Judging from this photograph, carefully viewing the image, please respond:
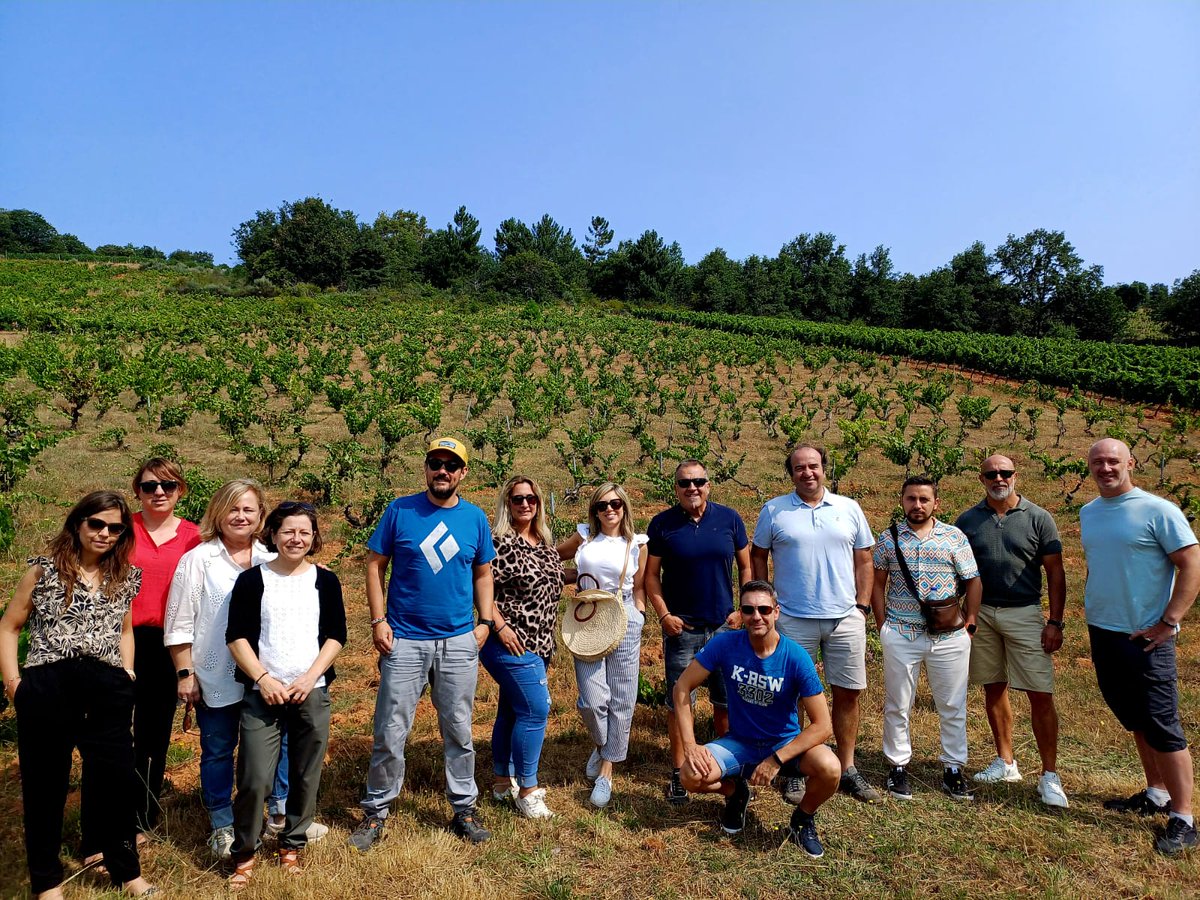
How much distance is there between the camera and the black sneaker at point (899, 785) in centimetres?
381

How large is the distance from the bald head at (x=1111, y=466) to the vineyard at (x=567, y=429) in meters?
1.61

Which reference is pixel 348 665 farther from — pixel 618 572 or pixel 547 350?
pixel 547 350

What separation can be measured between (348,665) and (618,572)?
307cm

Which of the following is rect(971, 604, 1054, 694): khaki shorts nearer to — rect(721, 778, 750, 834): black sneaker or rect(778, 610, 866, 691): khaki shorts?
rect(778, 610, 866, 691): khaki shorts

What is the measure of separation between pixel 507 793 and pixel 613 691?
730 millimetres

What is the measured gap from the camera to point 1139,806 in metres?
3.66

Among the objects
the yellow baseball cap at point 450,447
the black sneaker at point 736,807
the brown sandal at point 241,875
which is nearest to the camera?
the brown sandal at point 241,875

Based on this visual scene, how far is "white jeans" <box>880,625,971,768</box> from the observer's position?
12.7 feet

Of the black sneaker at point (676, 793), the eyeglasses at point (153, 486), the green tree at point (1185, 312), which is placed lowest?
the black sneaker at point (676, 793)

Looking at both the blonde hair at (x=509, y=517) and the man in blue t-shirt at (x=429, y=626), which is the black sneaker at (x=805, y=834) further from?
the blonde hair at (x=509, y=517)

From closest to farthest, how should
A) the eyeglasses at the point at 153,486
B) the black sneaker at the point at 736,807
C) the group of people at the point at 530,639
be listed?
the group of people at the point at 530,639 → the eyeglasses at the point at 153,486 → the black sneaker at the point at 736,807

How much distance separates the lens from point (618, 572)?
12.3 feet

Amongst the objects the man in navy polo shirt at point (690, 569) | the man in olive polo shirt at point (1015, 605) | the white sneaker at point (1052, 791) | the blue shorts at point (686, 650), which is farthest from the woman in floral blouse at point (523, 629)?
the white sneaker at point (1052, 791)

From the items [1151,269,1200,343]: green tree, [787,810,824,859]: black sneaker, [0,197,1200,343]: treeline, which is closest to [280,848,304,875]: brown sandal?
[787,810,824,859]: black sneaker
